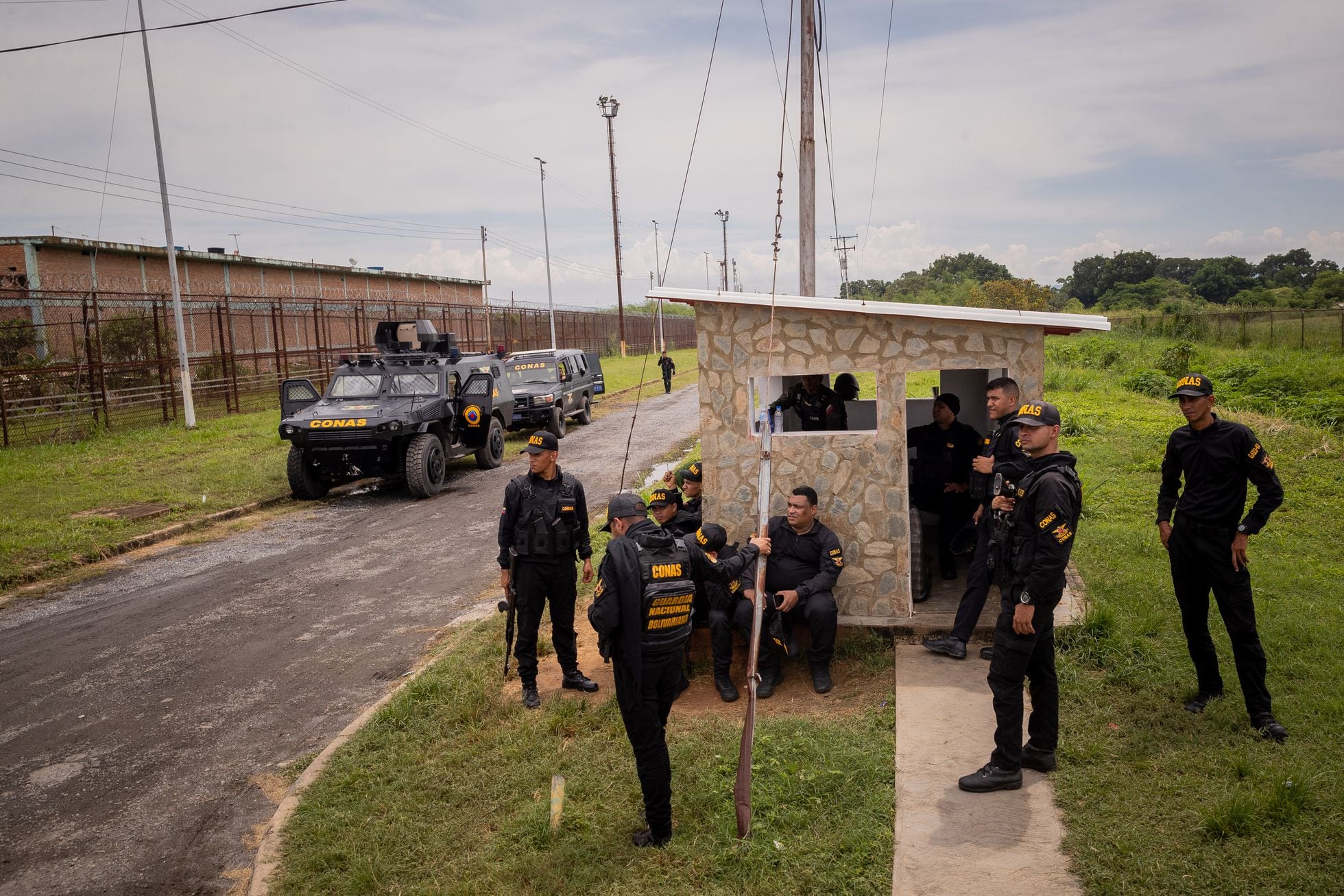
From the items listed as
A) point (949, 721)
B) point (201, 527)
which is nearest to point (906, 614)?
point (949, 721)

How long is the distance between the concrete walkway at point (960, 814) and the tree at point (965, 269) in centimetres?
6915

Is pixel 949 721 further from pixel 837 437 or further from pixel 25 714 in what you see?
pixel 25 714

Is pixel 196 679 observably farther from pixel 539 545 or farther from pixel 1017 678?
pixel 1017 678

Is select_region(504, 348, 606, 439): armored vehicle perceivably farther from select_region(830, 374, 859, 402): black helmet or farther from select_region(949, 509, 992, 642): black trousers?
select_region(949, 509, 992, 642): black trousers

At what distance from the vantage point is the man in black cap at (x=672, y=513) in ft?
21.5

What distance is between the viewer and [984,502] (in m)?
6.09

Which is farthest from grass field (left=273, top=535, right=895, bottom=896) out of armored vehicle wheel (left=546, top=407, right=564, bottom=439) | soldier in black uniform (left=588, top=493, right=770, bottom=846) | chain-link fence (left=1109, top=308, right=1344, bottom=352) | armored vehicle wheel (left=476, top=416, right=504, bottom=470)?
→ chain-link fence (left=1109, top=308, right=1344, bottom=352)

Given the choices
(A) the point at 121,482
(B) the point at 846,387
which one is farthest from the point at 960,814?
(A) the point at 121,482

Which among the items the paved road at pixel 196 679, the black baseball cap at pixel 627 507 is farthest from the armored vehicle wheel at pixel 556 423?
the black baseball cap at pixel 627 507

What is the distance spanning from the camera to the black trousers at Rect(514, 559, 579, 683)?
5.87 meters

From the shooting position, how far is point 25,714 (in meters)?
6.05

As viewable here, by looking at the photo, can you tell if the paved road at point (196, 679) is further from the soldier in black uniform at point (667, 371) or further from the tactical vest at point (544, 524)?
the soldier in black uniform at point (667, 371)

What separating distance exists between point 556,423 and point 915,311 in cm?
1376

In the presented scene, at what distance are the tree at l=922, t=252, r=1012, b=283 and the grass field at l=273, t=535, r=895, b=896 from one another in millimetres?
69659
